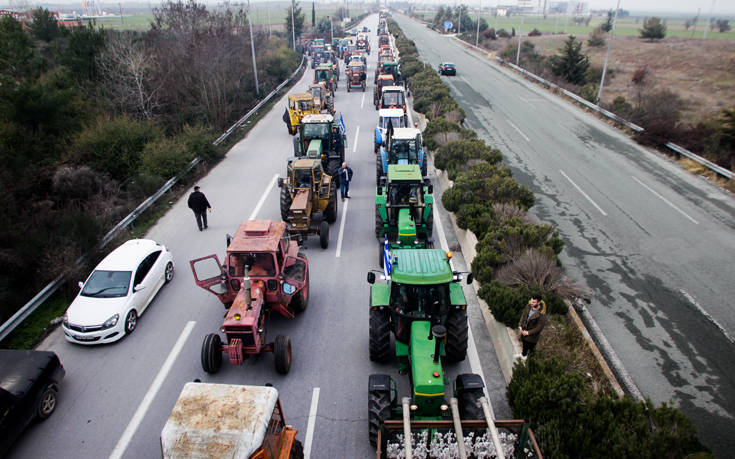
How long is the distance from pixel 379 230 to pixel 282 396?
6.21 metres

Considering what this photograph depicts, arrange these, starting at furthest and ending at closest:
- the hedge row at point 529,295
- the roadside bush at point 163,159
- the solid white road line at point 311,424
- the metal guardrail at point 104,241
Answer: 1. the roadside bush at point 163,159
2. the metal guardrail at point 104,241
3. the solid white road line at point 311,424
4. the hedge row at point 529,295

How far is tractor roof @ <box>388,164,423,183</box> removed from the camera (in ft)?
42.0

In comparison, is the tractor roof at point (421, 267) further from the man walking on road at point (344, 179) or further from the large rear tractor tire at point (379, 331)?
the man walking on road at point (344, 179)

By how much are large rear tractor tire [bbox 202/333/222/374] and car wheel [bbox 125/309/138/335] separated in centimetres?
273

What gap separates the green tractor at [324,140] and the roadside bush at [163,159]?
5.20m

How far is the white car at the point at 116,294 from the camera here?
10023 millimetres

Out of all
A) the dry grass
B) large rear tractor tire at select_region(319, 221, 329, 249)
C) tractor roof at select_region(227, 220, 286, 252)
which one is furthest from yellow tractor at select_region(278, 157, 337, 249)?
the dry grass

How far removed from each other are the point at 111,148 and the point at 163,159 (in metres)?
2.33

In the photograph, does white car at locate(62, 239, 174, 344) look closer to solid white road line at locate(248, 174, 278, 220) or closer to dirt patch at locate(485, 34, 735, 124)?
solid white road line at locate(248, 174, 278, 220)

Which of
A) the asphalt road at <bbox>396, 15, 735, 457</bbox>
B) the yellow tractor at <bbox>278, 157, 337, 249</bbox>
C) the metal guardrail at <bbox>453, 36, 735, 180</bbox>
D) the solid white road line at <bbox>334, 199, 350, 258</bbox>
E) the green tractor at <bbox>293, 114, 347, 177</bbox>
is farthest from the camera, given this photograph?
the metal guardrail at <bbox>453, 36, 735, 180</bbox>

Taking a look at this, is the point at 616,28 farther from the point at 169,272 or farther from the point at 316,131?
the point at 169,272

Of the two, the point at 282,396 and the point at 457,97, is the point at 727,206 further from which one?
the point at 457,97

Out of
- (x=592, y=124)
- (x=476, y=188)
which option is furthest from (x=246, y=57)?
(x=476, y=188)

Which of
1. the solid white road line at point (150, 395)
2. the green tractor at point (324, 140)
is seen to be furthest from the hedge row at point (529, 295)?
the solid white road line at point (150, 395)
